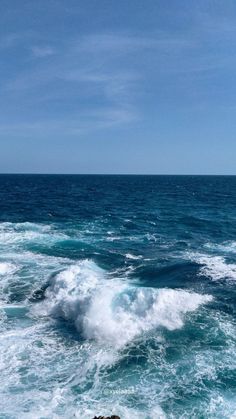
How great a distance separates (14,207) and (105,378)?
161 ft

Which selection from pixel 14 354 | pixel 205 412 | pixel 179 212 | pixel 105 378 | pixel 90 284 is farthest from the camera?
pixel 179 212

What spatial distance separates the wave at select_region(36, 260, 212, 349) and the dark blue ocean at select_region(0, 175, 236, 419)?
0.22 ft

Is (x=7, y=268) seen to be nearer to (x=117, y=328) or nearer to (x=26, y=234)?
(x=26, y=234)

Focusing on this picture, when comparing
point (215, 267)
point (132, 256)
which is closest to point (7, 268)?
point (132, 256)

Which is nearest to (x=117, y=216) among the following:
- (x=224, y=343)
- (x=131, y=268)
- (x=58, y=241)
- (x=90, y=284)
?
(x=58, y=241)

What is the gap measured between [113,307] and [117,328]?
7.26 ft

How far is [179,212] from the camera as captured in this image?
5659 centimetres

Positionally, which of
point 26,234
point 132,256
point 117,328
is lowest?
point 117,328

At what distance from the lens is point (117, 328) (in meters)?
17.4

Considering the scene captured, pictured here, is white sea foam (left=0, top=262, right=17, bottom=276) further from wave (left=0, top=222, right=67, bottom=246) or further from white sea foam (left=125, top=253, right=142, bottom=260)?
white sea foam (left=125, top=253, right=142, bottom=260)

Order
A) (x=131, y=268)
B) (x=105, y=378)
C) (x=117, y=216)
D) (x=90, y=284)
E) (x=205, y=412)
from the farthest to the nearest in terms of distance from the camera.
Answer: (x=117, y=216) → (x=131, y=268) → (x=90, y=284) → (x=105, y=378) → (x=205, y=412)

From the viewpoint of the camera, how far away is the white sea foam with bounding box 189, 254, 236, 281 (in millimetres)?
25389

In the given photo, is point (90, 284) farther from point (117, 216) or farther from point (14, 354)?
point (117, 216)

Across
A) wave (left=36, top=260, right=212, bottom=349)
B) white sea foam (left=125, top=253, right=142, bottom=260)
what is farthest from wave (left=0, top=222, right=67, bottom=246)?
wave (left=36, top=260, right=212, bottom=349)
